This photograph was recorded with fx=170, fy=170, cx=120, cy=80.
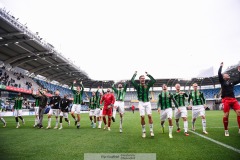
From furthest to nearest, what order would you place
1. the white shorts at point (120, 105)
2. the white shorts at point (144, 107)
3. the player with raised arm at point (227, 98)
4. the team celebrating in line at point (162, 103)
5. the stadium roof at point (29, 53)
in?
1. the stadium roof at point (29, 53)
2. the white shorts at point (120, 105)
3. the white shorts at point (144, 107)
4. the team celebrating in line at point (162, 103)
5. the player with raised arm at point (227, 98)

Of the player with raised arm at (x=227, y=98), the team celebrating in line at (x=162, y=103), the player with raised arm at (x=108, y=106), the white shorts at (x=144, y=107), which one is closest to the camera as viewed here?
the player with raised arm at (x=227, y=98)

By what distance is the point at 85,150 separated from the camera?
5047 mm

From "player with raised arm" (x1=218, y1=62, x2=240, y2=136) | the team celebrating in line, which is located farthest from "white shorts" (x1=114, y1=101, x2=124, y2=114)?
"player with raised arm" (x1=218, y1=62, x2=240, y2=136)

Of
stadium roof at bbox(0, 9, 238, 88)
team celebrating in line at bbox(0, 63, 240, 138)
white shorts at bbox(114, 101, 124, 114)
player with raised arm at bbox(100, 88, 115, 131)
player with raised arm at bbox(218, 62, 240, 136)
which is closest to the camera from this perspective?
player with raised arm at bbox(218, 62, 240, 136)

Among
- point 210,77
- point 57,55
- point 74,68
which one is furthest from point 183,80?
point 57,55

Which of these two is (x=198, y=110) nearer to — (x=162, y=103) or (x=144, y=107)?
(x=162, y=103)

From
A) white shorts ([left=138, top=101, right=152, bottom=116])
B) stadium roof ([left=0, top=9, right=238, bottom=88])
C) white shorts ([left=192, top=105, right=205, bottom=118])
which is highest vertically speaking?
stadium roof ([left=0, top=9, right=238, bottom=88])

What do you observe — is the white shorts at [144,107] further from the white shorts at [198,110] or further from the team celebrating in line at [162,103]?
the white shorts at [198,110]

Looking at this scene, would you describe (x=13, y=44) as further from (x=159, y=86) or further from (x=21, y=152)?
(x=159, y=86)

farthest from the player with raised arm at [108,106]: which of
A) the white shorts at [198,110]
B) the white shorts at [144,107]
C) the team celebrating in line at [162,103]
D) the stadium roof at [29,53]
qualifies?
the stadium roof at [29,53]

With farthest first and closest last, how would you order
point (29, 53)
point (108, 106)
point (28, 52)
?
point (29, 53), point (28, 52), point (108, 106)

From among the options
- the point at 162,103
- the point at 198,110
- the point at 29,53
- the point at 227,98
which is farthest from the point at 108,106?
the point at 29,53

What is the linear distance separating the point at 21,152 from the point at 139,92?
494cm

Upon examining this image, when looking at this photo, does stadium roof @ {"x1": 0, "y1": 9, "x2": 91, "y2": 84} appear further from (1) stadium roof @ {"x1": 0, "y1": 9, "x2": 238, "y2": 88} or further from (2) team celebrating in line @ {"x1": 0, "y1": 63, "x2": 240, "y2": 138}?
(2) team celebrating in line @ {"x1": 0, "y1": 63, "x2": 240, "y2": 138}
